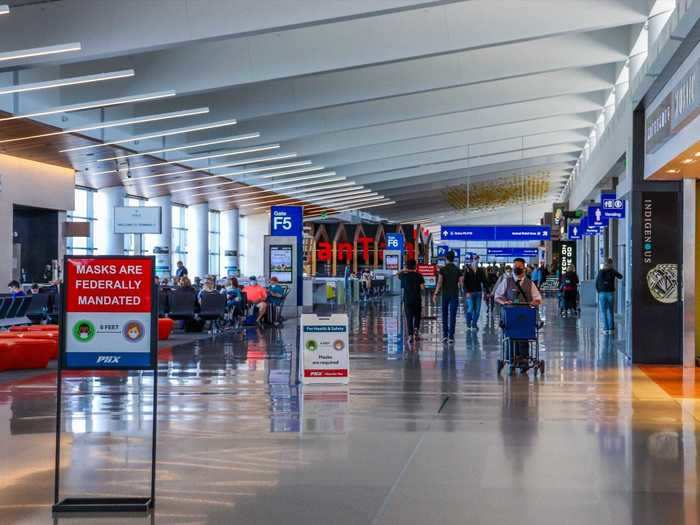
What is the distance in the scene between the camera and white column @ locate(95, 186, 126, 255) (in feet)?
139

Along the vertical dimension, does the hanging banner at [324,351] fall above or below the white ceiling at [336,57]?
below

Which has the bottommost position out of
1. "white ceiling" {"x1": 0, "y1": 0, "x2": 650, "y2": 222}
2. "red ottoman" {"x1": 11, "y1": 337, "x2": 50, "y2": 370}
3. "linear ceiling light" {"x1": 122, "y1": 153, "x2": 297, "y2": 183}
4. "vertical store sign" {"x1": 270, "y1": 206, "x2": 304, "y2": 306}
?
"red ottoman" {"x1": 11, "y1": 337, "x2": 50, "y2": 370}

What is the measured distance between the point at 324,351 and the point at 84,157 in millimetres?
19897

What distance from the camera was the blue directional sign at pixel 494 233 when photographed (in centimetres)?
4375

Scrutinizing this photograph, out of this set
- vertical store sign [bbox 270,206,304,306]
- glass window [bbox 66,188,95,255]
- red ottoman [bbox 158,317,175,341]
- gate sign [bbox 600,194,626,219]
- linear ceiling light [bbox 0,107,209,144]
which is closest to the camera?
red ottoman [bbox 158,317,175,341]

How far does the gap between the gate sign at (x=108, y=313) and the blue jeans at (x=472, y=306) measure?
61.4ft

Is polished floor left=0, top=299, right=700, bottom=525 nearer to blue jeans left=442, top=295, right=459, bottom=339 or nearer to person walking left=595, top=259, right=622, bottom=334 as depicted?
blue jeans left=442, top=295, right=459, bottom=339

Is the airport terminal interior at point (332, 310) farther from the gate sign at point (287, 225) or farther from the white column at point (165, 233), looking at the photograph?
the white column at point (165, 233)

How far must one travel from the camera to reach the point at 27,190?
108 feet

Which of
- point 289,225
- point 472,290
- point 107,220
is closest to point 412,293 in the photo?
point 472,290

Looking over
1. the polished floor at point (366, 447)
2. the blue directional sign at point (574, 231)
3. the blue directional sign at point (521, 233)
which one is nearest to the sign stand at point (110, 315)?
the polished floor at point (366, 447)

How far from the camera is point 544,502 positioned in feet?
22.0

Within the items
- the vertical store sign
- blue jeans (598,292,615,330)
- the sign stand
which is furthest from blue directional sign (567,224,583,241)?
the sign stand

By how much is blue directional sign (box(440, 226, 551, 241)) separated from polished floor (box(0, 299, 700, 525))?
92.6ft
